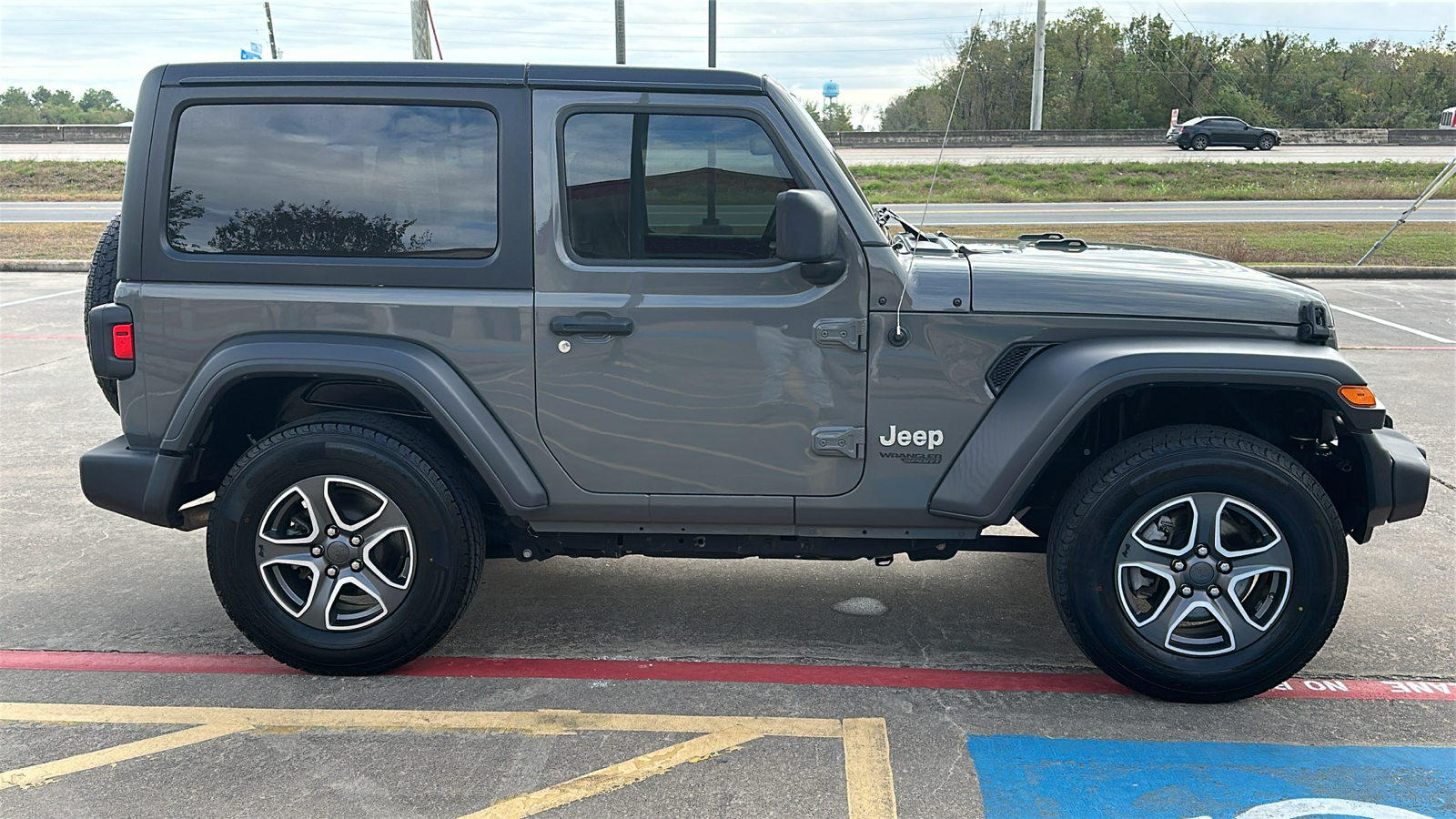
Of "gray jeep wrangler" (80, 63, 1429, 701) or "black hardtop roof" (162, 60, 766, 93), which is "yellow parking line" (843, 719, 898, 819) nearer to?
"gray jeep wrangler" (80, 63, 1429, 701)

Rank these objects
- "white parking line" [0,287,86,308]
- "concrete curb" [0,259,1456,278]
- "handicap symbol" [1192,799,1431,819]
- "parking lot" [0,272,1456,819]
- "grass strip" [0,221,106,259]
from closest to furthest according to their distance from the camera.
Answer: "handicap symbol" [1192,799,1431,819] < "parking lot" [0,272,1456,819] < "white parking line" [0,287,86,308] < "concrete curb" [0,259,1456,278] < "grass strip" [0,221,106,259]

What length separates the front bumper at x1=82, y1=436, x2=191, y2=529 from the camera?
12.0 ft

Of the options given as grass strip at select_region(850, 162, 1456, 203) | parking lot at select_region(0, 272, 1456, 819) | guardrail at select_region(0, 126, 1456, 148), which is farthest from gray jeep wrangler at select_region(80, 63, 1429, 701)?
guardrail at select_region(0, 126, 1456, 148)

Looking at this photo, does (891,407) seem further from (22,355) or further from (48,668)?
(22,355)

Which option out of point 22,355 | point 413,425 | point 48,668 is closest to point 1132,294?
point 413,425

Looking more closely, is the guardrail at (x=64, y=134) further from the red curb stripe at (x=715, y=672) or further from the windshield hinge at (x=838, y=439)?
the windshield hinge at (x=838, y=439)

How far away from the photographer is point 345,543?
366 centimetres

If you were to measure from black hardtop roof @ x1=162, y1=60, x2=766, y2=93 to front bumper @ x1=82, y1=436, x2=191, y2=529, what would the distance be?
48.9 inches

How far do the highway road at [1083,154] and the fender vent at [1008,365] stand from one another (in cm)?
2645

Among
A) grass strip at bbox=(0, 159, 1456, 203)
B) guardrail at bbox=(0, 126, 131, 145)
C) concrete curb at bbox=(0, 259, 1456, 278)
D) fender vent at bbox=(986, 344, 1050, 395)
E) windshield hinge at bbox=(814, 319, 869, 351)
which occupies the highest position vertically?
guardrail at bbox=(0, 126, 131, 145)

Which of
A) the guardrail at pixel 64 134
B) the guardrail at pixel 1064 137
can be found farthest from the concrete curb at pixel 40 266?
the guardrail at pixel 1064 137

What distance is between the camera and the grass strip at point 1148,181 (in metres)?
24.0

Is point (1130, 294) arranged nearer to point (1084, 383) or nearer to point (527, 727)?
point (1084, 383)

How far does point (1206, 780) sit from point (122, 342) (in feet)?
11.8
